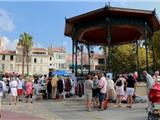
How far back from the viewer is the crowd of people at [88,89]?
19.6 meters

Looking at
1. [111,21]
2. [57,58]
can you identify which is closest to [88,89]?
[111,21]

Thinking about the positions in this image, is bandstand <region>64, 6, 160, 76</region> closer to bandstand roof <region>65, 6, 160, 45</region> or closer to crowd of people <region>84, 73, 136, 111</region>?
bandstand roof <region>65, 6, 160, 45</region>

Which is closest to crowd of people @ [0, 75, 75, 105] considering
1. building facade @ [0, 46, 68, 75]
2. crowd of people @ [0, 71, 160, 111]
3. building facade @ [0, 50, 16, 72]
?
crowd of people @ [0, 71, 160, 111]

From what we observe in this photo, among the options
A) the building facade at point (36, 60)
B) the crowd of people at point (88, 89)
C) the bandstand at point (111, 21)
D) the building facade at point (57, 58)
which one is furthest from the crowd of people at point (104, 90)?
the building facade at point (57, 58)

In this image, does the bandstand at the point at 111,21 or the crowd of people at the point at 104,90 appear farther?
the bandstand at the point at 111,21

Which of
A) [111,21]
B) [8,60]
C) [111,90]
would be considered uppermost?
[8,60]

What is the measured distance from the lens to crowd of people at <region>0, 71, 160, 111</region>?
19.6 metres

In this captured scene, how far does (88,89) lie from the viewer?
19.6 meters

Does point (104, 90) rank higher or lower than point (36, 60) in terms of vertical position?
lower

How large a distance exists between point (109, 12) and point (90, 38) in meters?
9.58

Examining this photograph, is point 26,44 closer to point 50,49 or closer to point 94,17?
point 50,49

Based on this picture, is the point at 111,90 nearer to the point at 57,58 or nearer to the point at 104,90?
the point at 104,90

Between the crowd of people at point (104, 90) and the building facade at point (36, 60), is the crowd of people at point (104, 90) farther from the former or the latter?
the building facade at point (36, 60)

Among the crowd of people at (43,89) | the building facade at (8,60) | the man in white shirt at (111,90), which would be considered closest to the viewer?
the man in white shirt at (111,90)
